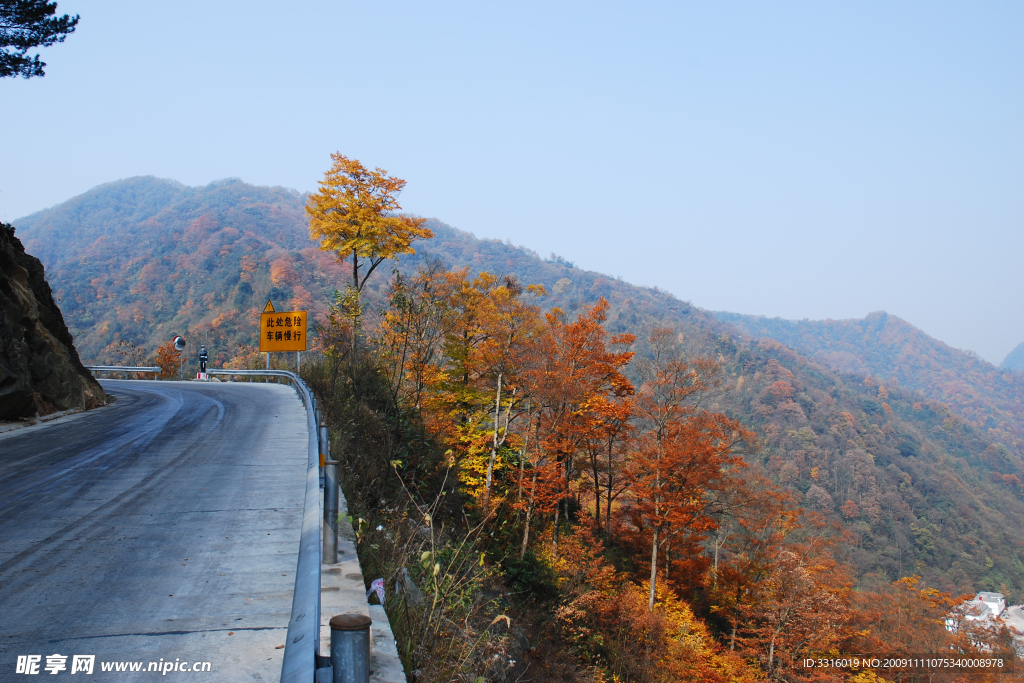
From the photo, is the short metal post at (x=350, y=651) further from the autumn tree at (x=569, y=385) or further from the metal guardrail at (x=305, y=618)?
the autumn tree at (x=569, y=385)

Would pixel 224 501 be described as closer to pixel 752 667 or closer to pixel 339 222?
pixel 339 222

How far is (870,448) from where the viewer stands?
95.6m

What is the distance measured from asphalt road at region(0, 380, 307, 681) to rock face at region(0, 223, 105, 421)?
1640 millimetres

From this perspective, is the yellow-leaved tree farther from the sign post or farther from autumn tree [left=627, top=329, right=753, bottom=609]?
autumn tree [left=627, top=329, right=753, bottom=609]

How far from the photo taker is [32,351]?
12469mm

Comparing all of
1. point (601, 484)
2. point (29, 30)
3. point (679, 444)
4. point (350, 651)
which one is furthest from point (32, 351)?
point (601, 484)

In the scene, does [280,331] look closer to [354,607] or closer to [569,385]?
[569,385]

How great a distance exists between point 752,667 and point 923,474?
302ft

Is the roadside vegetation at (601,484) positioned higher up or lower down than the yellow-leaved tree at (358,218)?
lower down

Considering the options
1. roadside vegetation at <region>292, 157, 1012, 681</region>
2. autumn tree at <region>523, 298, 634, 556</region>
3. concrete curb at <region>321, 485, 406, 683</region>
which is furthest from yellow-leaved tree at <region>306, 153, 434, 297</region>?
concrete curb at <region>321, 485, 406, 683</region>

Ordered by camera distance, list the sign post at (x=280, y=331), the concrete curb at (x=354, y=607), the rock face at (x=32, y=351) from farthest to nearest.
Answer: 1. the sign post at (x=280, y=331)
2. the rock face at (x=32, y=351)
3. the concrete curb at (x=354, y=607)

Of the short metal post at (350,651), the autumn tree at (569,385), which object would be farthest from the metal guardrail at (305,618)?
the autumn tree at (569,385)

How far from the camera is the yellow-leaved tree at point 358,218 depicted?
27469mm

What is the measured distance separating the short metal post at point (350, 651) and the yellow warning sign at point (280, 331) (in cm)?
2410
